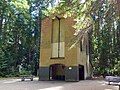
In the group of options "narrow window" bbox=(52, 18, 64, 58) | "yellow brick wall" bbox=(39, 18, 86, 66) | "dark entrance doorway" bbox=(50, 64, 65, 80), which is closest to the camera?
"yellow brick wall" bbox=(39, 18, 86, 66)

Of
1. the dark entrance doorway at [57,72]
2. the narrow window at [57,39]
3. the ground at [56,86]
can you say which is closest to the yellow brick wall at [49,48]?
the narrow window at [57,39]

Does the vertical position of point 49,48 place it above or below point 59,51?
above

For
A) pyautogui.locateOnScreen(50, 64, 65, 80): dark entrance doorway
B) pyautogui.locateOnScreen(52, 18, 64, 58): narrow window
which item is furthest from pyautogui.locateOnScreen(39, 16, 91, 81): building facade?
pyautogui.locateOnScreen(50, 64, 65, 80): dark entrance doorway

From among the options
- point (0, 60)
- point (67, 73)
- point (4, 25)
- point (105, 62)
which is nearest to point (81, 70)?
point (67, 73)

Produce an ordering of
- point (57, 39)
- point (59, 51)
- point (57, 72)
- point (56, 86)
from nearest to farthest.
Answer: point (56, 86)
point (59, 51)
point (57, 39)
point (57, 72)

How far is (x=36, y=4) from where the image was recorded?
2016 inches

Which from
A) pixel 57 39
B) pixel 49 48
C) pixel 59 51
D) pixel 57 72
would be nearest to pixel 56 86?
pixel 59 51

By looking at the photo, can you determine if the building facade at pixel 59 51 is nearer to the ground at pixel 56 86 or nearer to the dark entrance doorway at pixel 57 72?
the dark entrance doorway at pixel 57 72

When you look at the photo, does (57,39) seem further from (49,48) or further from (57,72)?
(57,72)

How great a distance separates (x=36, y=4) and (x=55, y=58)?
76.1ft

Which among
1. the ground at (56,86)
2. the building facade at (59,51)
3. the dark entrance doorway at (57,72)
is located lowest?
the ground at (56,86)

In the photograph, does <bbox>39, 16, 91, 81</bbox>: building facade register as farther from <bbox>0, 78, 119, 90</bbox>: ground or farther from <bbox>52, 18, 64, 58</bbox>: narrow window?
<bbox>0, 78, 119, 90</bbox>: ground

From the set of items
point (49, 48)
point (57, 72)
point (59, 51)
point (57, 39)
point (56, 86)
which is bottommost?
point (56, 86)

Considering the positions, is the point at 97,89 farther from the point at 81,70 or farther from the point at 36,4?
the point at 36,4
